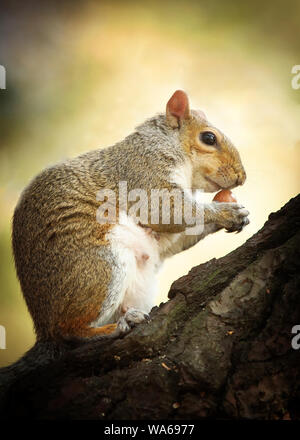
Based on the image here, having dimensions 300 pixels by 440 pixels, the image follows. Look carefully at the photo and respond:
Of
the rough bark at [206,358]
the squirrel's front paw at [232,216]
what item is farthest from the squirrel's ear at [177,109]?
the rough bark at [206,358]

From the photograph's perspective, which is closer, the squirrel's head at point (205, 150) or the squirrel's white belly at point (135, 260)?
the squirrel's white belly at point (135, 260)

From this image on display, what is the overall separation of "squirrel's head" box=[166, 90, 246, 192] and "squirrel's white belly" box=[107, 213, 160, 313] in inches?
21.4

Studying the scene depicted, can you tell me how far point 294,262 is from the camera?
174 cm

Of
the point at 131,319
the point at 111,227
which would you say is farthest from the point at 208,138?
the point at 131,319

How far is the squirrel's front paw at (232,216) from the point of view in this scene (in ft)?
8.39

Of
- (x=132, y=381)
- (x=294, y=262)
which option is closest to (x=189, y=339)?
(x=132, y=381)

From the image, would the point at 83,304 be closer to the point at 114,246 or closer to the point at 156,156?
the point at 114,246

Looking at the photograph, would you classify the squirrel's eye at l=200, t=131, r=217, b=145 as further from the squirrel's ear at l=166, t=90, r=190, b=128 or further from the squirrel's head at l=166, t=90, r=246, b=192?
the squirrel's ear at l=166, t=90, r=190, b=128

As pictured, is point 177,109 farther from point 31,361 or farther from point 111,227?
point 31,361

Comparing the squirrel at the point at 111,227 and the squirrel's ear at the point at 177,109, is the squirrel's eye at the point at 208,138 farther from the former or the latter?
the squirrel's ear at the point at 177,109

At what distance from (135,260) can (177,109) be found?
102 centimetres

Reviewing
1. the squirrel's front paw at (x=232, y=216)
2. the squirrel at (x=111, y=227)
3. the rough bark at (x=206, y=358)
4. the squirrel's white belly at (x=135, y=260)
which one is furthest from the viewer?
the squirrel's front paw at (x=232, y=216)

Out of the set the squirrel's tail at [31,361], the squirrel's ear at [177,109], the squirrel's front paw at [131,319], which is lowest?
the squirrel's tail at [31,361]

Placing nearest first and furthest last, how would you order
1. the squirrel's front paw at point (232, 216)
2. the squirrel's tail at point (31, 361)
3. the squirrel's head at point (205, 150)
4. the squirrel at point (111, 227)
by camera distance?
the squirrel's tail at point (31, 361), the squirrel at point (111, 227), the squirrel's front paw at point (232, 216), the squirrel's head at point (205, 150)
